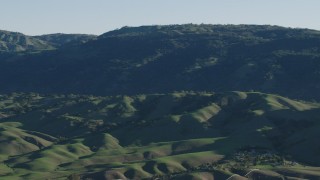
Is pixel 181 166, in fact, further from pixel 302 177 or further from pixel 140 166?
pixel 302 177

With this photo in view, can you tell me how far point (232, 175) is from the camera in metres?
160

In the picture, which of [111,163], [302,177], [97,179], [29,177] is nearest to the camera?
[302,177]

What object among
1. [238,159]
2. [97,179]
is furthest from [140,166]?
[238,159]

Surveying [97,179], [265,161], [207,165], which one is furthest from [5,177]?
[265,161]

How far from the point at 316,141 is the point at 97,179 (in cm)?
7507

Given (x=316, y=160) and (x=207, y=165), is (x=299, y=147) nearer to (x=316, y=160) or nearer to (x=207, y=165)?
(x=316, y=160)

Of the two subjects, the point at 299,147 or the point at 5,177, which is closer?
the point at 5,177

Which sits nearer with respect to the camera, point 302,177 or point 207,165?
point 302,177

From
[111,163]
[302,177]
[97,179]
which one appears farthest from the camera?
[111,163]

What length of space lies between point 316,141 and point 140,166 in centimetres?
5958

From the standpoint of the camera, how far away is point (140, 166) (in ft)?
598

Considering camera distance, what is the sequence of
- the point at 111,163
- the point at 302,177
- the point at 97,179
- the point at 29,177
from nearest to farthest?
the point at 302,177
the point at 97,179
the point at 29,177
the point at 111,163

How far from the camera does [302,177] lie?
158m

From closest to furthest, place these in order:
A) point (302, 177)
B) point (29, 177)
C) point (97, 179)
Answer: point (302, 177) < point (97, 179) < point (29, 177)
